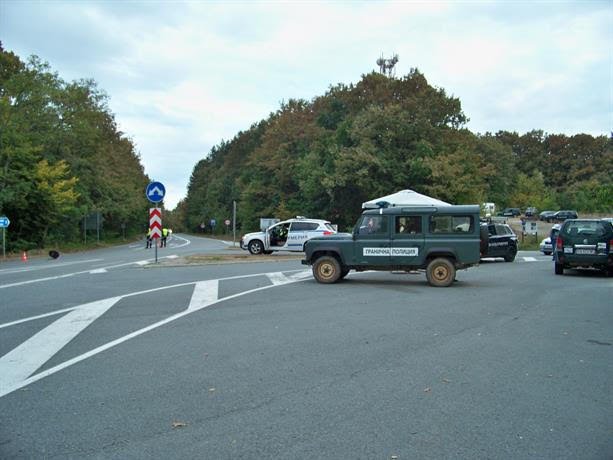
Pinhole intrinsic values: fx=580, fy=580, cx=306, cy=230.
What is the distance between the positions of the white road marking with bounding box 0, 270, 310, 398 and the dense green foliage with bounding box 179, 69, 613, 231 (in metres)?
31.0

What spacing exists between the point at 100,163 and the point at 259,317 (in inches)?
1887

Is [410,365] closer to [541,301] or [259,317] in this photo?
[259,317]

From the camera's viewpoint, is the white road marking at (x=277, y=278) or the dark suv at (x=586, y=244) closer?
the white road marking at (x=277, y=278)

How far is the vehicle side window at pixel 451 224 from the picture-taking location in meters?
14.2

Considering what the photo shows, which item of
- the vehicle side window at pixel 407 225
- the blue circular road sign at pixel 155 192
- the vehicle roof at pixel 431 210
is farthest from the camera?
the blue circular road sign at pixel 155 192

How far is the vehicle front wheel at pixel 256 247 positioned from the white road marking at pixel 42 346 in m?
17.7

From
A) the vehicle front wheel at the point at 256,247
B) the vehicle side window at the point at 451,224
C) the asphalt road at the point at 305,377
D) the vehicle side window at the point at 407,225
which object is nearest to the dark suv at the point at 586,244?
the vehicle side window at the point at 451,224

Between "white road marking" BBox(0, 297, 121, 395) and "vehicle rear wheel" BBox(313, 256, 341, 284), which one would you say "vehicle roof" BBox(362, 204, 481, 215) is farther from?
"white road marking" BBox(0, 297, 121, 395)

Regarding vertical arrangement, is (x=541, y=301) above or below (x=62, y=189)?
below

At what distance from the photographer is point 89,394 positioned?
5.43 metres

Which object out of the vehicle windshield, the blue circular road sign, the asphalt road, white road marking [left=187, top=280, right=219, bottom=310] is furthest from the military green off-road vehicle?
the blue circular road sign

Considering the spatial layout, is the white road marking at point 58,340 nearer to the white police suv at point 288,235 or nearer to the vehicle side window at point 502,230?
the white police suv at point 288,235

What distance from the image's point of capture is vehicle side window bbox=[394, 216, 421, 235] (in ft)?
47.4

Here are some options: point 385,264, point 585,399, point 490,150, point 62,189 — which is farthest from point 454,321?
point 490,150
